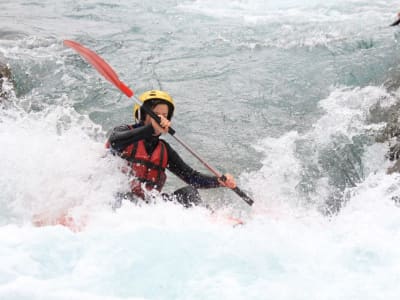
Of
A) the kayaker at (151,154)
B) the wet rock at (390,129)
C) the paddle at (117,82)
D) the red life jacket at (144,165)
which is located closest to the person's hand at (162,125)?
the kayaker at (151,154)

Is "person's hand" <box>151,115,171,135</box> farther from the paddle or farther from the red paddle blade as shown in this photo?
the red paddle blade

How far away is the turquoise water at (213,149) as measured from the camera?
263 cm

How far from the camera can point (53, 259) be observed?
2594 mm

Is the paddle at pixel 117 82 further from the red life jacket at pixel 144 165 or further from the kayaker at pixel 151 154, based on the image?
the red life jacket at pixel 144 165

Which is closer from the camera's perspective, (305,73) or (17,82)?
(17,82)

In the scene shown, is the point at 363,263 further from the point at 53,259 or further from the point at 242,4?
the point at 242,4

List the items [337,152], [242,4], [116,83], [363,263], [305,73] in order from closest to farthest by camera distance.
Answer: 1. [363,263]
2. [116,83]
3. [337,152]
4. [305,73]
5. [242,4]

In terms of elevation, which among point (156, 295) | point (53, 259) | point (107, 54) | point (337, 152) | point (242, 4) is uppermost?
point (242, 4)

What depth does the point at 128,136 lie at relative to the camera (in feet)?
14.0

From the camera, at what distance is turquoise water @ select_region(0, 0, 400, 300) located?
263 cm

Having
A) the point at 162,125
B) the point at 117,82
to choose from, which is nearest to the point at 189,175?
the point at 162,125

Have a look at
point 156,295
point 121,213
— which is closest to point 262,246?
point 156,295

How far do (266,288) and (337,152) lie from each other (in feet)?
13.9

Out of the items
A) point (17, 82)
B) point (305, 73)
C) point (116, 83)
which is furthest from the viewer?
point (305, 73)
